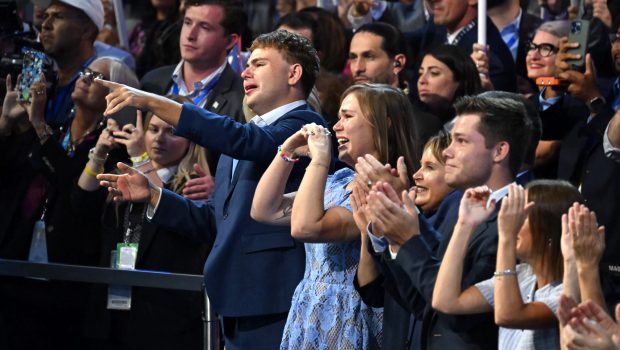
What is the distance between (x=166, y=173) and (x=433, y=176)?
170cm

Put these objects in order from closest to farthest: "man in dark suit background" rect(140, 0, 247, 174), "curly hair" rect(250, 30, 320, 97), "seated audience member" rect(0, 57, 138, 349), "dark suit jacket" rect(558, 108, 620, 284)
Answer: "curly hair" rect(250, 30, 320, 97) < "dark suit jacket" rect(558, 108, 620, 284) < "seated audience member" rect(0, 57, 138, 349) < "man in dark suit background" rect(140, 0, 247, 174)

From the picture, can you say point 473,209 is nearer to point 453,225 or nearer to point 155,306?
point 453,225

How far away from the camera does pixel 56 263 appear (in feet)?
20.5

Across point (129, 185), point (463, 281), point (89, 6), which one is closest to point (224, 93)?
point (89, 6)

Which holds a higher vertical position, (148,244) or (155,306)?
(148,244)

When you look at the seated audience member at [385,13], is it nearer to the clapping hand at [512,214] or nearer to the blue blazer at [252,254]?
the blue blazer at [252,254]

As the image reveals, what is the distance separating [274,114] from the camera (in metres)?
5.19

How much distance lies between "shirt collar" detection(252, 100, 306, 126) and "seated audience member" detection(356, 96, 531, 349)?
2.82 feet

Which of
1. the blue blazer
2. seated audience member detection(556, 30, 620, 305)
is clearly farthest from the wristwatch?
the blue blazer

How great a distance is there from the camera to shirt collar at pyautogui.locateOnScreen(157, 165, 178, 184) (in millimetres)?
6273

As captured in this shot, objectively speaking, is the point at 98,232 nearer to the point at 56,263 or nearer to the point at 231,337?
the point at 56,263

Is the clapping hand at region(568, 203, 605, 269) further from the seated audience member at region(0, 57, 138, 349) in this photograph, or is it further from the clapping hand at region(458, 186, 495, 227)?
the seated audience member at region(0, 57, 138, 349)

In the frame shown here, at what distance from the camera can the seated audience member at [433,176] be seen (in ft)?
16.7

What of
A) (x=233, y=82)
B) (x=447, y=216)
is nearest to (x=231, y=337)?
(x=447, y=216)
